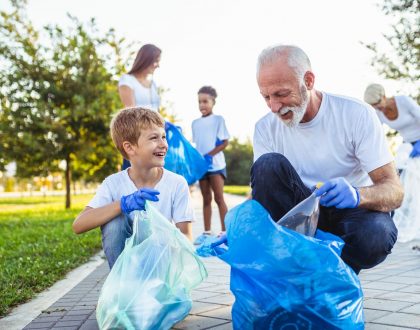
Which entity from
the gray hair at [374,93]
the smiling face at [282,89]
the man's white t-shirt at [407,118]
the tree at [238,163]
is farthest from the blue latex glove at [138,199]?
the tree at [238,163]

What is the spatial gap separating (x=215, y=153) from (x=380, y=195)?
437 centimetres

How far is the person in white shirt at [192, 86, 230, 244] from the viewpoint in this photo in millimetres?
7043

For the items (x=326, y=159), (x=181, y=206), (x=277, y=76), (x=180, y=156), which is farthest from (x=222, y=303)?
(x=180, y=156)

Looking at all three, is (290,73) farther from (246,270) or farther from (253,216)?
(246,270)

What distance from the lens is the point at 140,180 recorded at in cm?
320

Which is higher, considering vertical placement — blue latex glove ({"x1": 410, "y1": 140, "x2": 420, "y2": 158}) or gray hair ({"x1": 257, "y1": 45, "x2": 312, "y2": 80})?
gray hair ({"x1": 257, "y1": 45, "x2": 312, "y2": 80})

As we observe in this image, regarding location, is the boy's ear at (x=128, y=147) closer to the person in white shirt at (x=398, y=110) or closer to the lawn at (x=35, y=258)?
the lawn at (x=35, y=258)

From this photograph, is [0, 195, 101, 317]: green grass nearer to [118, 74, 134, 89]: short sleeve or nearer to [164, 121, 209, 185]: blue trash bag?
[164, 121, 209, 185]: blue trash bag

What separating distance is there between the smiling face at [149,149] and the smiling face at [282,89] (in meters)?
0.67

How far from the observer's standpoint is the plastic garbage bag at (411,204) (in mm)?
6586

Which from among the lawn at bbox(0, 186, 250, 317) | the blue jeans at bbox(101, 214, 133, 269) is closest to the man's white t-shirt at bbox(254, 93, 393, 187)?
the blue jeans at bbox(101, 214, 133, 269)

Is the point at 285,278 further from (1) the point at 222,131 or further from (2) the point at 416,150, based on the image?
(1) the point at 222,131

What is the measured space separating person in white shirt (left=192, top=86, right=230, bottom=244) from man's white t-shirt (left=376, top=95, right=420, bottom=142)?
1.91 metres

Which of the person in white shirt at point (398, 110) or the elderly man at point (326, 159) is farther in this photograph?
the person in white shirt at point (398, 110)
